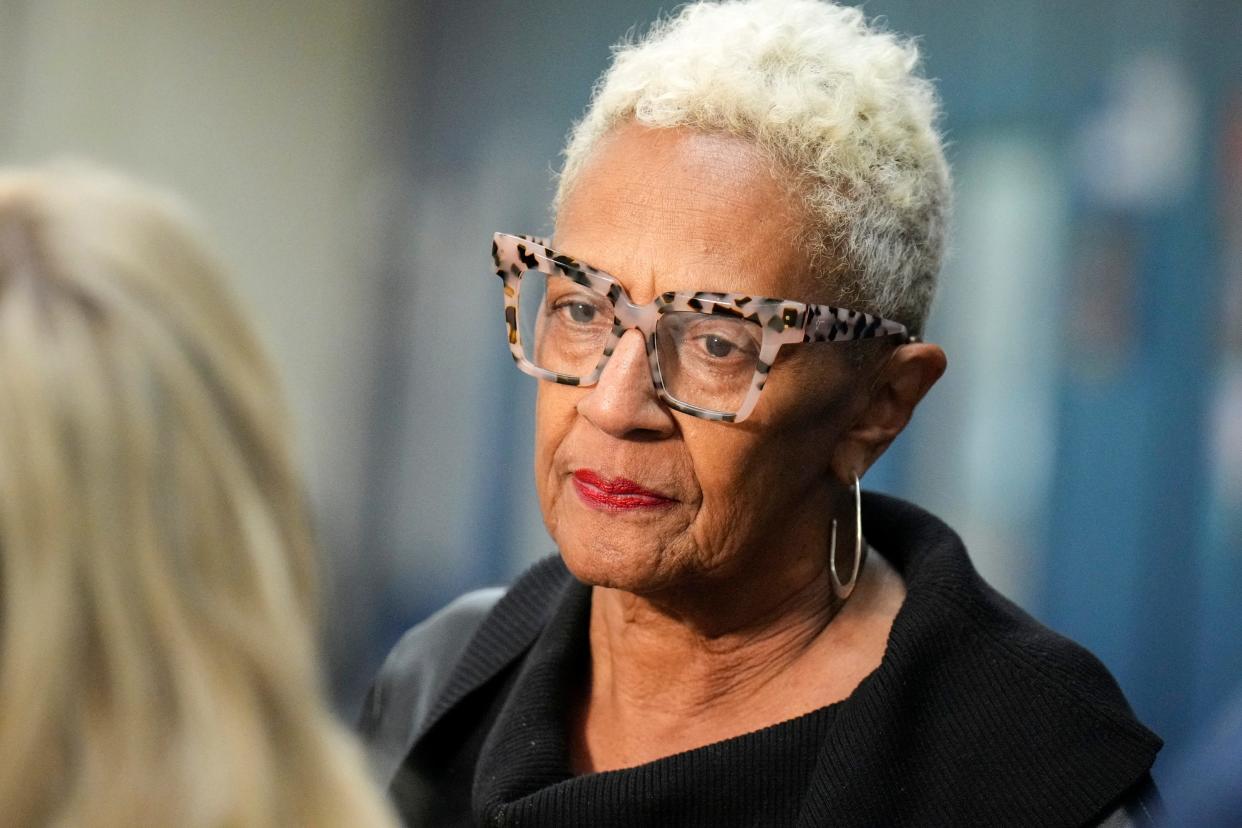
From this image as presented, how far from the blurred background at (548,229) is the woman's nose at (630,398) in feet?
2.06

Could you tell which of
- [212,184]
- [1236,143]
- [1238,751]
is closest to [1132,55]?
[1236,143]

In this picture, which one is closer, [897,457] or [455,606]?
[455,606]

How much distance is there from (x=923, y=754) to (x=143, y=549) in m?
1.19


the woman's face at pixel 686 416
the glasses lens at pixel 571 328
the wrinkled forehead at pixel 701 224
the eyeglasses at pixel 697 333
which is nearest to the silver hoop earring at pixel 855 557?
the woman's face at pixel 686 416

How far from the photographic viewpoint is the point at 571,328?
2.26 metres

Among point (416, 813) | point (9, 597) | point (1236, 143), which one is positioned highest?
point (1236, 143)

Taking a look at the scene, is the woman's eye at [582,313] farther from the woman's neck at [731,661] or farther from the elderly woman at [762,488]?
the woman's neck at [731,661]

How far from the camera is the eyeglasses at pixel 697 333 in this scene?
212 centimetres

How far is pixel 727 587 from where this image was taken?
2268mm

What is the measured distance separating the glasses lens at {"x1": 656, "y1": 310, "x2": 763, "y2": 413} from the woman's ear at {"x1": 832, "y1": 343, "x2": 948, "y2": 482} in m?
0.24

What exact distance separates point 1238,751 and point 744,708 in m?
0.79

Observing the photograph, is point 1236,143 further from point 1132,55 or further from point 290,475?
point 290,475

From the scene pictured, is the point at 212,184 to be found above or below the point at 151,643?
above

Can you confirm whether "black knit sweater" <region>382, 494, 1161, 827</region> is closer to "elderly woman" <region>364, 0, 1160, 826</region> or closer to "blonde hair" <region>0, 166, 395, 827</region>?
"elderly woman" <region>364, 0, 1160, 826</region>
